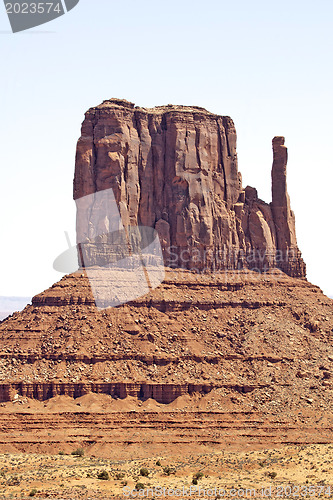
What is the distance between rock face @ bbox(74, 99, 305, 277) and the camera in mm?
137375

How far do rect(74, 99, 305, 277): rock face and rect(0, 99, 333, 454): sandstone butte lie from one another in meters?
0.12

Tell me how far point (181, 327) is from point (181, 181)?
14.1 metres

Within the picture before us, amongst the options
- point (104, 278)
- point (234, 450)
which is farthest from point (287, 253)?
point (234, 450)

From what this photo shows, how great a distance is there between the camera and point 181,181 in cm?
14000

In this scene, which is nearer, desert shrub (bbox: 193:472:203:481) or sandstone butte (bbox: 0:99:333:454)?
desert shrub (bbox: 193:472:203:481)

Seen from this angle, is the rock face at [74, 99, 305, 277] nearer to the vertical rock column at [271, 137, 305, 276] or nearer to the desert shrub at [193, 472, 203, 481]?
the vertical rock column at [271, 137, 305, 276]

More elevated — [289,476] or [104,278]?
[104,278]

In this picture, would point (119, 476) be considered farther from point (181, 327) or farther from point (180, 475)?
point (181, 327)

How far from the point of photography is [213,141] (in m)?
142

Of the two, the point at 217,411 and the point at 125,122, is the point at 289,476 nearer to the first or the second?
the point at 217,411

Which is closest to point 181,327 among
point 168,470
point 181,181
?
point 181,181

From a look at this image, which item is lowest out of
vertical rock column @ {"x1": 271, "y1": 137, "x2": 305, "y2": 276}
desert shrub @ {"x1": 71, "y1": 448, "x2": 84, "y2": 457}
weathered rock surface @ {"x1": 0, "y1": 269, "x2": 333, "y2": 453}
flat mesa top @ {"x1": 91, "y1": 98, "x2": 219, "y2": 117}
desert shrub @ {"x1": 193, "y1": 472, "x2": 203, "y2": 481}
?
desert shrub @ {"x1": 193, "y1": 472, "x2": 203, "y2": 481}

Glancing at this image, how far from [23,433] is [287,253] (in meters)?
34.1

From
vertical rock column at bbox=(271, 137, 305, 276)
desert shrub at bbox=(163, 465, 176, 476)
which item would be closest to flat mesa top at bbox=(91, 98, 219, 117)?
vertical rock column at bbox=(271, 137, 305, 276)
